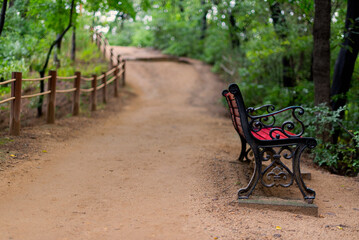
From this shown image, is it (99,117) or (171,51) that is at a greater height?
(171,51)

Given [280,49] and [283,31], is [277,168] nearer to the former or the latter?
[280,49]

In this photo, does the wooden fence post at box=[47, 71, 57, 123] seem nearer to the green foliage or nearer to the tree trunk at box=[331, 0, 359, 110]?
the green foliage

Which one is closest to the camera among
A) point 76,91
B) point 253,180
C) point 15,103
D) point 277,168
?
point 253,180

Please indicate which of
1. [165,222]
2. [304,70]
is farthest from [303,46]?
[165,222]

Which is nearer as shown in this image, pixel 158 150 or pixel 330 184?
pixel 330 184

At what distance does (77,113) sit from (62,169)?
18.0 feet

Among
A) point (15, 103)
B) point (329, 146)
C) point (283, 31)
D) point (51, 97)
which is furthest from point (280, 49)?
point (15, 103)

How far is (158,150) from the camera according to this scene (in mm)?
7488

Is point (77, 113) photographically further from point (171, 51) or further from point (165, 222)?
point (171, 51)

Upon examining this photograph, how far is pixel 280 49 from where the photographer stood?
38.3ft

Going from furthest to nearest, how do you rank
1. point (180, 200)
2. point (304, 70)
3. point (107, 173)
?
point (304, 70), point (107, 173), point (180, 200)

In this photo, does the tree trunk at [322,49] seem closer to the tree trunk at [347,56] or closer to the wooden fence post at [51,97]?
the tree trunk at [347,56]

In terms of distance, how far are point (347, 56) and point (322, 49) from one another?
0.95 m

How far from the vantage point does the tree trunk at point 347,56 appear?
7.98 m
